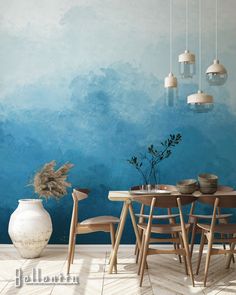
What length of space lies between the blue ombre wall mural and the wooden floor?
0.35 m

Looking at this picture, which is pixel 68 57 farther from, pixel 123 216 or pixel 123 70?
pixel 123 216

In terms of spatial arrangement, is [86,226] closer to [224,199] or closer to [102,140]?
[102,140]

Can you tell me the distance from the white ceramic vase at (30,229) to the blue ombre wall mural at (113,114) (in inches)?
14.2

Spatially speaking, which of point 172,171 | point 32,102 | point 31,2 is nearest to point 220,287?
point 172,171

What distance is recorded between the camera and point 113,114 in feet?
16.8

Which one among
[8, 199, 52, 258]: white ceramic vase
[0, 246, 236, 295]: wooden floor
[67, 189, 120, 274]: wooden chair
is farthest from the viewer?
[8, 199, 52, 258]: white ceramic vase

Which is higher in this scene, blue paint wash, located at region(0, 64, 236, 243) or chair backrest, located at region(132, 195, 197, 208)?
blue paint wash, located at region(0, 64, 236, 243)

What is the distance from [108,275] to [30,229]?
41.2 inches

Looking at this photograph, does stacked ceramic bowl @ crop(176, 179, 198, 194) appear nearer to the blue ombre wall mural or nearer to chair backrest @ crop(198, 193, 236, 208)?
chair backrest @ crop(198, 193, 236, 208)

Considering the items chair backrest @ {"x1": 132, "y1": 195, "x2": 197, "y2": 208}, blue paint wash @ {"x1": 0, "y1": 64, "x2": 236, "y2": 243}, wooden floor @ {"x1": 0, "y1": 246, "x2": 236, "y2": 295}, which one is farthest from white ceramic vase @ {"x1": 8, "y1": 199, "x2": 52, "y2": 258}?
chair backrest @ {"x1": 132, "y1": 195, "x2": 197, "y2": 208}

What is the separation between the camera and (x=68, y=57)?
513 centimetres

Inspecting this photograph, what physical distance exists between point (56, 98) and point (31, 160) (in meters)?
0.74

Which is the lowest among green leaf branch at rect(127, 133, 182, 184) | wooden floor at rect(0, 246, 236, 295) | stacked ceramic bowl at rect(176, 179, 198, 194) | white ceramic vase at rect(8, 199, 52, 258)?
wooden floor at rect(0, 246, 236, 295)

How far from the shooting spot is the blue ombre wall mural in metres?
5.09
